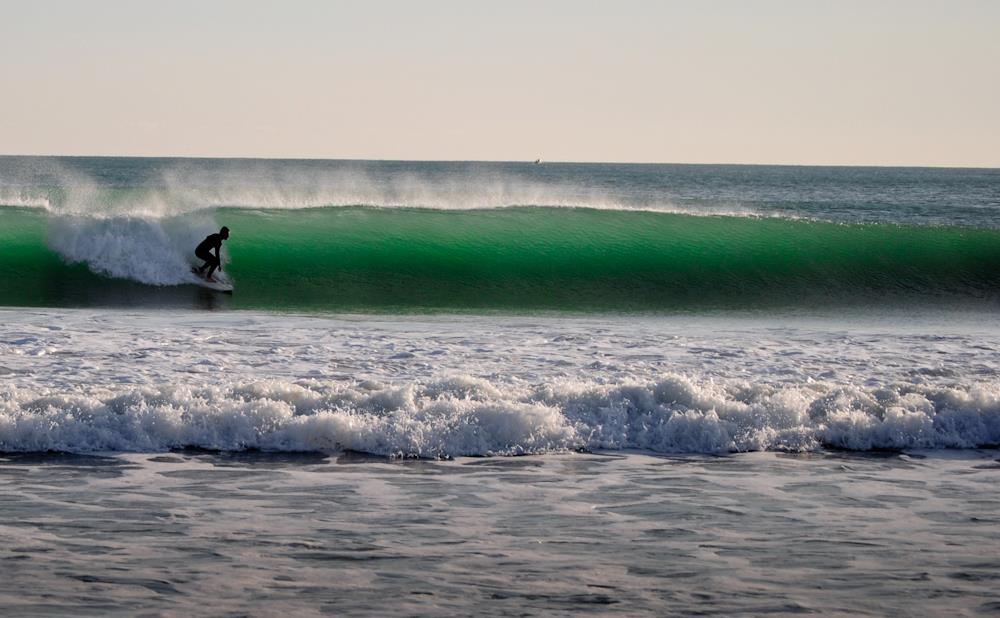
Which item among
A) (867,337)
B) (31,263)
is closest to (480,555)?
(867,337)

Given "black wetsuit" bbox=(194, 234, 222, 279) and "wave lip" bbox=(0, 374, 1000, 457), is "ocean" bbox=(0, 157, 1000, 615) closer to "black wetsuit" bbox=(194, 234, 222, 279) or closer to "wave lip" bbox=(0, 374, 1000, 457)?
"wave lip" bbox=(0, 374, 1000, 457)

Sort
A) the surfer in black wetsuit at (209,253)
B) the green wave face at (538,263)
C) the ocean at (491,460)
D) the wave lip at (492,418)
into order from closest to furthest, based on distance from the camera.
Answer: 1. the ocean at (491,460)
2. the wave lip at (492,418)
3. the green wave face at (538,263)
4. the surfer in black wetsuit at (209,253)

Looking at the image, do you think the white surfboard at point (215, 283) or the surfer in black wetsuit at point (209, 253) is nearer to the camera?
the white surfboard at point (215, 283)

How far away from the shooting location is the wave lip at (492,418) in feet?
21.1

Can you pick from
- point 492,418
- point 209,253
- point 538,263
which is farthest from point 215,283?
point 492,418

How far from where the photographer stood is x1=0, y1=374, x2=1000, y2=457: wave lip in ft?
21.1

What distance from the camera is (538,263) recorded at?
701 inches

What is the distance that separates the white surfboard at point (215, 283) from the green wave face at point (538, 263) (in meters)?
0.24

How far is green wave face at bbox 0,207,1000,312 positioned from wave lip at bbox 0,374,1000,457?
6889mm

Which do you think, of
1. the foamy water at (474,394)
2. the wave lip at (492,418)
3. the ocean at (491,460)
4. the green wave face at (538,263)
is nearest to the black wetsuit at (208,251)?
the green wave face at (538,263)

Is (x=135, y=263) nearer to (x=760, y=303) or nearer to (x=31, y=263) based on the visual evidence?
(x=31, y=263)

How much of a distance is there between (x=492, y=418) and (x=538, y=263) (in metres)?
11.2

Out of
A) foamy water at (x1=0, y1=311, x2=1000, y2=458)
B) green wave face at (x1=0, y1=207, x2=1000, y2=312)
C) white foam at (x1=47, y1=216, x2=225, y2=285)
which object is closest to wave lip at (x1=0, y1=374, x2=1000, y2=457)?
foamy water at (x1=0, y1=311, x2=1000, y2=458)

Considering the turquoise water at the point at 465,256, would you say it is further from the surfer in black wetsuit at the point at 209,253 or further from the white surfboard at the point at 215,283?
the surfer in black wetsuit at the point at 209,253
